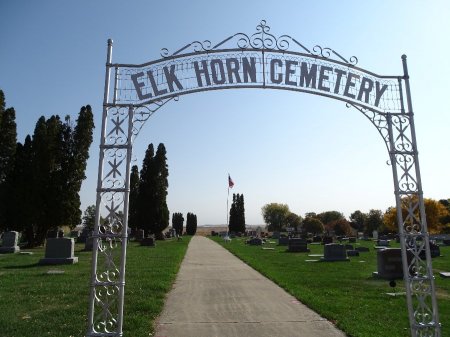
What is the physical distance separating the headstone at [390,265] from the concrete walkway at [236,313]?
390 cm

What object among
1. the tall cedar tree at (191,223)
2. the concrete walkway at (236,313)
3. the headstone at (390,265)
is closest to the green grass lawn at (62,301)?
the concrete walkway at (236,313)

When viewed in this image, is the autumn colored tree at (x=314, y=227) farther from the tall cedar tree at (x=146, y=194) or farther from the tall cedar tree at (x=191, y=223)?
the tall cedar tree at (x=191, y=223)

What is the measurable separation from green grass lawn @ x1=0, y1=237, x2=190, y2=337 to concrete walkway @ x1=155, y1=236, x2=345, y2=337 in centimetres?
40

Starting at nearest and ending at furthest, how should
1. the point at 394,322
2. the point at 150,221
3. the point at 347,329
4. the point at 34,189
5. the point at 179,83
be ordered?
1. the point at 179,83
2. the point at 347,329
3. the point at 394,322
4. the point at 34,189
5. the point at 150,221

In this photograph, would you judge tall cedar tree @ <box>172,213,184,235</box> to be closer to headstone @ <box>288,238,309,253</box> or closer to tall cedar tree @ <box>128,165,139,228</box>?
tall cedar tree @ <box>128,165,139,228</box>

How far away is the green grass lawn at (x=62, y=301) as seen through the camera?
6.54 m

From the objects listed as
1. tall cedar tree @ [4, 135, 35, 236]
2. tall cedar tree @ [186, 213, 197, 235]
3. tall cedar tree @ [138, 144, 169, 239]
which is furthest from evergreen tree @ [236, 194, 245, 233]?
tall cedar tree @ [4, 135, 35, 236]

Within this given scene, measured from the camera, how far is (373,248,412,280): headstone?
42.3ft

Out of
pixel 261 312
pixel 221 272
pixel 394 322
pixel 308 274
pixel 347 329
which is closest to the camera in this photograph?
pixel 347 329

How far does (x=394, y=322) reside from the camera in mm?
7203

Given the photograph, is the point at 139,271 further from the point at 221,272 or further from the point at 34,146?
the point at 34,146

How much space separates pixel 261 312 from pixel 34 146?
86.0ft

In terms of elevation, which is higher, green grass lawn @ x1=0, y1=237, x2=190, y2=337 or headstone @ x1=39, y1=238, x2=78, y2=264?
headstone @ x1=39, y1=238, x2=78, y2=264

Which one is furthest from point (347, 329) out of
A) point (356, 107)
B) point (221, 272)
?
point (221, 272)
